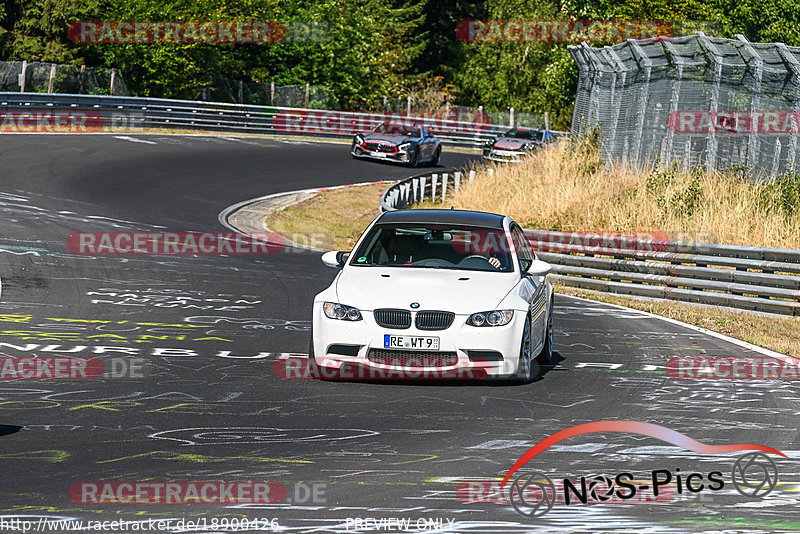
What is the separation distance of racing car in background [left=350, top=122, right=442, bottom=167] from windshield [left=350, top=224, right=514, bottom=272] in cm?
2850

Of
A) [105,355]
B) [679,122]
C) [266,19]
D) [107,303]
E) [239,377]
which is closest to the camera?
[239,377]

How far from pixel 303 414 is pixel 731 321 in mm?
9045

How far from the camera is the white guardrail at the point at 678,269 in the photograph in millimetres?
17469

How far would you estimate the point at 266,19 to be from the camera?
55875mm

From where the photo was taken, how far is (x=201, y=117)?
4709 cm

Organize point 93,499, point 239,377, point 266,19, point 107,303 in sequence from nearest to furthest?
point 93,499, point 239,377, point 107,303, point 266,19

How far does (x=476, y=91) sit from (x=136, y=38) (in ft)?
112

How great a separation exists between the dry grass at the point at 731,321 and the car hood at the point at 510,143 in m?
24.9

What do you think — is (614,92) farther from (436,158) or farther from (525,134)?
(525,134)

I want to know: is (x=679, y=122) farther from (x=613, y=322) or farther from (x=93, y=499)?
(x=93, y=499)

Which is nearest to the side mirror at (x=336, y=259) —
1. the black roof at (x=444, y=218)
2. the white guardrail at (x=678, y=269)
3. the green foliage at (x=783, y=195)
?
the black roof at (x=444, y=218)

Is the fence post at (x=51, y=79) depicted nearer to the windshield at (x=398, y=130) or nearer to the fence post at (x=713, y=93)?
the windshield at (x=398, y=130)

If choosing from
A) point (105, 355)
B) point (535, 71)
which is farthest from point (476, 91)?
point (105, 355)

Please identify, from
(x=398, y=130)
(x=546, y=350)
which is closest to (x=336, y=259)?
(x=546, y=350)
